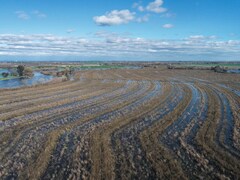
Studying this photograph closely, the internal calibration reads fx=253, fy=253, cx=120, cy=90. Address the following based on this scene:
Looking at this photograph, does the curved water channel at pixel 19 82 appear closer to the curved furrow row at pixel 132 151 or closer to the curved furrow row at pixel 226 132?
the curved furrow row at pixel 132 151

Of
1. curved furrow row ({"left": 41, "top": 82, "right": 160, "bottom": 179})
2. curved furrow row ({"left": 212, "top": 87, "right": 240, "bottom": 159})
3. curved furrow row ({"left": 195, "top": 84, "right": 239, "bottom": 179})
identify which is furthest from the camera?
curved furrow row ({"left": 212, "top": 87, "right": 240, "bottom": 159})

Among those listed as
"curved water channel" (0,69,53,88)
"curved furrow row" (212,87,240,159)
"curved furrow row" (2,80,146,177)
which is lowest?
"curved water channel" (0,69,53,88)

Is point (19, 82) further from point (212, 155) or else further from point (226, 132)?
point (212, 155)

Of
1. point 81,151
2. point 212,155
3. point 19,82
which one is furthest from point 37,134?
point 19,82

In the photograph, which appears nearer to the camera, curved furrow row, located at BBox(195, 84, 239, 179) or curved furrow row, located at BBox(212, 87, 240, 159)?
curved furrow row, located at BBox(195, 84, 239, 179)

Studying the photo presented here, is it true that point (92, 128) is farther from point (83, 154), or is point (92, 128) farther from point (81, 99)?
point (81, 99)

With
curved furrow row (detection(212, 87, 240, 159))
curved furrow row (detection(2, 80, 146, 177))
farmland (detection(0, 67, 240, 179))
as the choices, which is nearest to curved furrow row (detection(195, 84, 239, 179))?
farmland (detection(0, 67, 240, 179))

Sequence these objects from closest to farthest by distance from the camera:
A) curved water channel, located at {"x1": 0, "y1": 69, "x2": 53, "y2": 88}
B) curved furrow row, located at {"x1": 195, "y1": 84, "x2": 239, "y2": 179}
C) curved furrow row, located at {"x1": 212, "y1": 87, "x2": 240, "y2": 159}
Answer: curved furrow row, located at {"x1": 195, "y1": 84, "x2": 239, "y2": 179} → curved furrow row, located at {"x1": 212, "y1": 87, "x2": 240, "y2": 159} → curved water channel, located at {"x1": 0, "y1": 69, "x2": 53, "y2": 88}

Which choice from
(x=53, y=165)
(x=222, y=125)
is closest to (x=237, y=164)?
(x=222, y=125)

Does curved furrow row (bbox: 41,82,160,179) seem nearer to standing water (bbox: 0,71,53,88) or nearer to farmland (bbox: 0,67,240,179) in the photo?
farmland (bbox: 0,67,240,179)

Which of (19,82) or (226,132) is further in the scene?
(19,82)

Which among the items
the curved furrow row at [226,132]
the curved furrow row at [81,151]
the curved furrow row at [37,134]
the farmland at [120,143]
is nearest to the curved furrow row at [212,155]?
the farmland at [120,143]

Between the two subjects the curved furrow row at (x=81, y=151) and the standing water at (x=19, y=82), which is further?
the standing water at (x=19, y=82)
